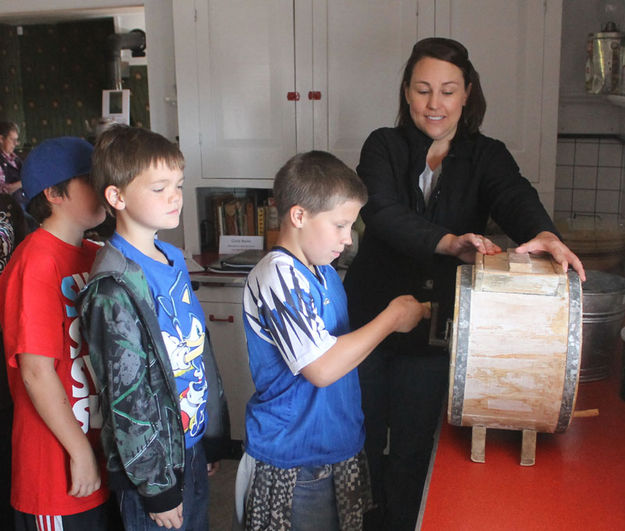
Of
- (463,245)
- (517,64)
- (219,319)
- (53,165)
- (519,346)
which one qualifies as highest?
(517,64)

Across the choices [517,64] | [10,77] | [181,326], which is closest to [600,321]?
[181,326]

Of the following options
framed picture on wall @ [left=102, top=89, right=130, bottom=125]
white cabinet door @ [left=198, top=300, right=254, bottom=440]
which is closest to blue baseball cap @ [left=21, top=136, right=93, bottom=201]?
white cabinet door @ [left=198, top=300, right=254, bottom=440]

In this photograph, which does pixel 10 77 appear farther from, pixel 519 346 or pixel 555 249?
pixel 519 346

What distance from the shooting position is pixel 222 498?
260cm

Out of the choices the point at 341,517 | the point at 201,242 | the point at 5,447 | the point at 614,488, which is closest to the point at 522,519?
the point at 614,488

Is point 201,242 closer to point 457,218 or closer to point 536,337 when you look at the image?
point 457,218

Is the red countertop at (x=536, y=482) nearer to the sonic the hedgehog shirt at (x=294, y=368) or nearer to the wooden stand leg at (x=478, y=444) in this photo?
the wooden stand leg at (x=478, y=444)

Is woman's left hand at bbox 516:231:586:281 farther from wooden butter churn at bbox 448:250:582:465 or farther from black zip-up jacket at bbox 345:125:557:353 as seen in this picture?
black zip-up jacket at bbox 345:125:557:353

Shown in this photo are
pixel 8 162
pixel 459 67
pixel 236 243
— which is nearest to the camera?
pixel 459 67

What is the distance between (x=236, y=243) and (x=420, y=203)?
5.04 ft

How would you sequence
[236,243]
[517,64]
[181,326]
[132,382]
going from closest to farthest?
[132,382]
[181,326]
[517,64]
[236,243]

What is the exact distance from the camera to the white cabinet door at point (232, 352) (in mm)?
2818

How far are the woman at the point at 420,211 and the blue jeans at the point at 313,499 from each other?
0.29 meters

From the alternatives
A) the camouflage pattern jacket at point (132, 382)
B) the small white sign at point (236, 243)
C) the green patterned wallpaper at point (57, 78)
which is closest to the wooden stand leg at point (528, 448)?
the camouflage pattern jacket at point (132, 382)
